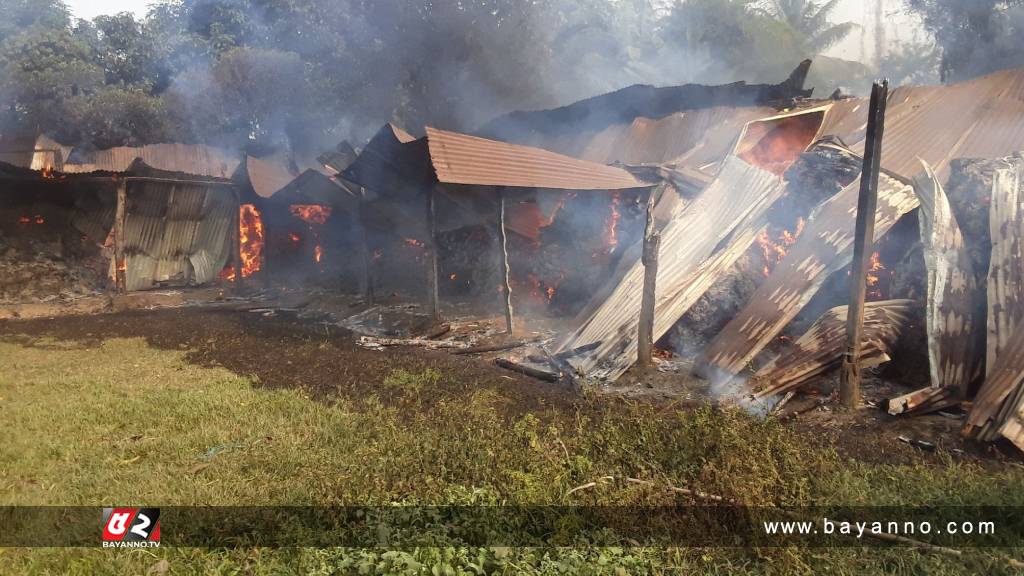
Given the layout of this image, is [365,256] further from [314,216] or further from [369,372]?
[369,372]

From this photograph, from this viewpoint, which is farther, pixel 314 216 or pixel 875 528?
pixel 314 216

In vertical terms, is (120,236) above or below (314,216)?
below

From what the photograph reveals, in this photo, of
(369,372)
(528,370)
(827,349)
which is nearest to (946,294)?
(827,349)

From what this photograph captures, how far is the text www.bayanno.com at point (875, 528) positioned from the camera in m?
3.34

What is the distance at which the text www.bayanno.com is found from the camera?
334cm

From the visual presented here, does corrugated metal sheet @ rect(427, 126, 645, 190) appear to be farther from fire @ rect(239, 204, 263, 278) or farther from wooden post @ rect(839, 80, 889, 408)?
fire @ rect(239, 204, 263, 278)

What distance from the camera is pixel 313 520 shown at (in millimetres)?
3654

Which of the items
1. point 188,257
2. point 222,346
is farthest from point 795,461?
point 188,257

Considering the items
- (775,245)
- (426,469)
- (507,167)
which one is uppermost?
(507,167)

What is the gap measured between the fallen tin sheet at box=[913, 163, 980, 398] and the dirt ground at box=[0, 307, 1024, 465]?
0.57 metres

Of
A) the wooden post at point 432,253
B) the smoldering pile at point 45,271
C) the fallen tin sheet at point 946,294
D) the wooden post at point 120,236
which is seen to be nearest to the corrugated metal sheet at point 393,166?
the wooden post at point 432,253

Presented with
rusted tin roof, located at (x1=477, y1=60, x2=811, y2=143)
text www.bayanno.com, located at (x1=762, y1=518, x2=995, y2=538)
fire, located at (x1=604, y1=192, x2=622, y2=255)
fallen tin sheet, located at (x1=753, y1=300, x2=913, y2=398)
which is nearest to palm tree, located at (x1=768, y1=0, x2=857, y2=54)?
rusted tin roof, located at (x1=477, y1=60, x2=811, y2=143)

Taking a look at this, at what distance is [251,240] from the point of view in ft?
60.2

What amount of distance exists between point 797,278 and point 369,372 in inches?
223
